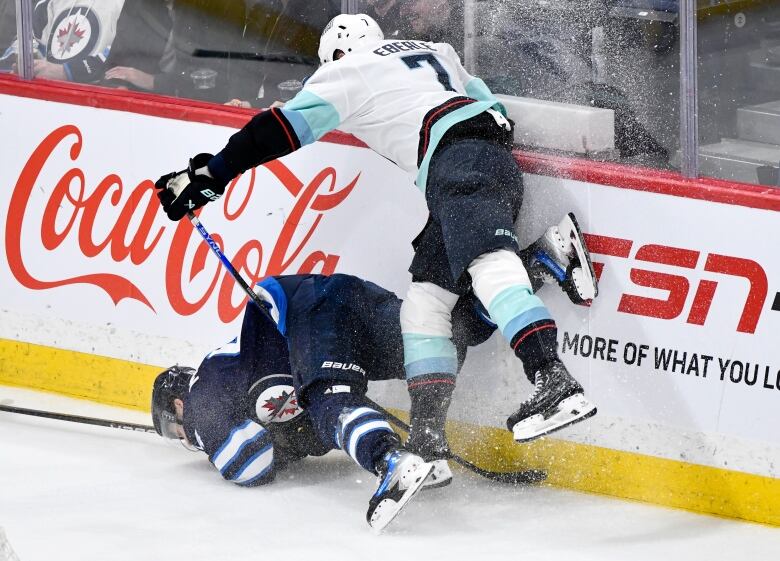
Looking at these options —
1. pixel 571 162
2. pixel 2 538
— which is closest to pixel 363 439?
pixel 571 162

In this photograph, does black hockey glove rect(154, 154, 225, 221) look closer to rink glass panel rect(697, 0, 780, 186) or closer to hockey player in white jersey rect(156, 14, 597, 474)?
hockey player in white jersey rect(156, 14, 597, 474)

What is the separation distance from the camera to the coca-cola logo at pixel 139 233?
4316mm

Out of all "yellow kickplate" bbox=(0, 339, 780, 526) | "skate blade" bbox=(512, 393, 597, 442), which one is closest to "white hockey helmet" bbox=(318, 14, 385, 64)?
"yellow kickplate" bbox=(0, 339, 780, 526)

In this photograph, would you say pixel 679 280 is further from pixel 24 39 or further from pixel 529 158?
pixel 24 39

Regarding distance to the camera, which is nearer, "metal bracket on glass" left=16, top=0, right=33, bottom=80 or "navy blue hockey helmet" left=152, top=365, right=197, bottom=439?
"navy blue hockey helmet" left=152, top=365, right=197, bottom=439

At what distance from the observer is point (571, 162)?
3.91 meters

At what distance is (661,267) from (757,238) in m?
0.26

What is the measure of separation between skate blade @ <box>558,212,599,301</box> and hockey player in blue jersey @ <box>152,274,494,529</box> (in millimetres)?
282

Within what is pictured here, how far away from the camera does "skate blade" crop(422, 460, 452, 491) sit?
3754 millimetres

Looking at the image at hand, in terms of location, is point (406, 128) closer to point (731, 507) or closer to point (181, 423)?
point (181, 423)

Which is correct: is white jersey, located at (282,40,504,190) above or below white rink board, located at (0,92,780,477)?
above

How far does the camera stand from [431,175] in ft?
12.5

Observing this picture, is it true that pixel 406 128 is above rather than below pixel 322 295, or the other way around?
above

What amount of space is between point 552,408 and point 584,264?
1.66ft
